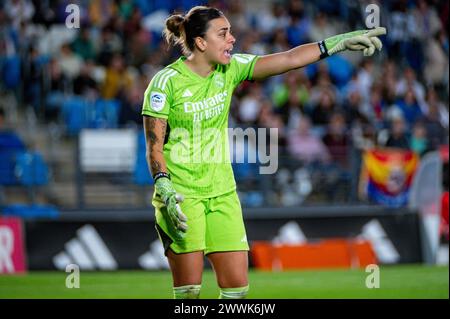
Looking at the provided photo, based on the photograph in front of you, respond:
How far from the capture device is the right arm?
745cm

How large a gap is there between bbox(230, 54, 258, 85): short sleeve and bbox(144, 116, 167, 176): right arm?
0.71 m

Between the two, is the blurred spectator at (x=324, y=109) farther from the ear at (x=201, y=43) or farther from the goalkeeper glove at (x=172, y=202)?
the goalkeeper glove at (x=172, y=202)

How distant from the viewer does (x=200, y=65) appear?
25.3 ft

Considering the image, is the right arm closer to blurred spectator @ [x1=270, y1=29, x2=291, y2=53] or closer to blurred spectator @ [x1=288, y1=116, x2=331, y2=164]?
blurred spectator @ [x1=288, y1=116, x2=331, y2=164]

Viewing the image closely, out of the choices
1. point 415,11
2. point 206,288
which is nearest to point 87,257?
point 206,288

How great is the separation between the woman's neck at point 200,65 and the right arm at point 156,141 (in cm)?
49

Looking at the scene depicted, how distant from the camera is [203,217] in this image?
7578 millimetres

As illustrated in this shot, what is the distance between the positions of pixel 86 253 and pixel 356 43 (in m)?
9.23

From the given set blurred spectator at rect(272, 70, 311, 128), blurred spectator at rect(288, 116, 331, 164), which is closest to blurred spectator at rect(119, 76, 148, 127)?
blurred spectator at rect(272, 70, 311, 128)

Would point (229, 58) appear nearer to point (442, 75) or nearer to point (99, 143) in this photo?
point (99, 143)

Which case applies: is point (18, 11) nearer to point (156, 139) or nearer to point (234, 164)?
point (234, 164)

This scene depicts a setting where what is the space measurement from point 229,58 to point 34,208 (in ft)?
29.6

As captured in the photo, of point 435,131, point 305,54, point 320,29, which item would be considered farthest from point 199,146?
point 320,29

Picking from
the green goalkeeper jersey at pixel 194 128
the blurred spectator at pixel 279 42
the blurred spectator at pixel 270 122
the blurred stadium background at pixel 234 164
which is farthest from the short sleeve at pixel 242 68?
the blurred spectator at pixel 279 42
